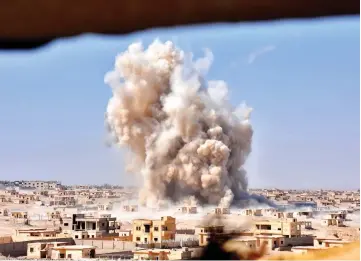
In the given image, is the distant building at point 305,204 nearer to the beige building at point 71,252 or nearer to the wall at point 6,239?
the beige building at point 71,252

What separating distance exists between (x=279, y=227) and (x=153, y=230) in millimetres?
1793

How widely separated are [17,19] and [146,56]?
12.8m

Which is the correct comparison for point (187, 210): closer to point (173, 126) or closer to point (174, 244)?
point (173, 126)

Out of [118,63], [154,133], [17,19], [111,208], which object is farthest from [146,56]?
[17,19]

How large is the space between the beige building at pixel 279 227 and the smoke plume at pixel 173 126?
302 cm

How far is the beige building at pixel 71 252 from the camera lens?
25.1ft

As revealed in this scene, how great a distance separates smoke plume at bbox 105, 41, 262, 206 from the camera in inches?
481

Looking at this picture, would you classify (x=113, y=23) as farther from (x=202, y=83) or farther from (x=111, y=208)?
(x=202, y=83)

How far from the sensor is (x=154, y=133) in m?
12.6

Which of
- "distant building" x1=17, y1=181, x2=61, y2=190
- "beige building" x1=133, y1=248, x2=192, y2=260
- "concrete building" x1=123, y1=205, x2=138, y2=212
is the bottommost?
"beige building" x1=133, y1=248, x2=192, y2=260

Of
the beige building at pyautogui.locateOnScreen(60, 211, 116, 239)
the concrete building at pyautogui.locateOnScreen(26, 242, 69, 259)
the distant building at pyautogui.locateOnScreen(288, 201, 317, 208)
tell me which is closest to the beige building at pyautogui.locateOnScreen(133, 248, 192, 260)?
the concrete building at pyautogui.locateOnScreen(26, 242, 69, 259)

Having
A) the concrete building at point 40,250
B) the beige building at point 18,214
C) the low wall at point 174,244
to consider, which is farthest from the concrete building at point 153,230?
the beige building at point 18,214

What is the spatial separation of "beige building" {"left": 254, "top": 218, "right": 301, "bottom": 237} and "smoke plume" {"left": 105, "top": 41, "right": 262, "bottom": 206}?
119 inches

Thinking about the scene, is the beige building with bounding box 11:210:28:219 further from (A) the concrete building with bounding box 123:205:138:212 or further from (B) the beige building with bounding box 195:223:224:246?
(B) the beige building with bounding box 195:223:224:246
